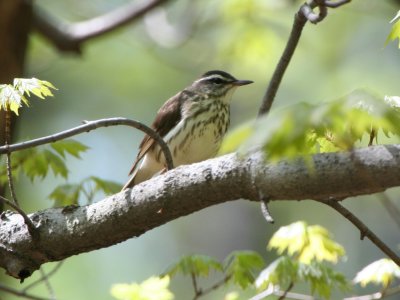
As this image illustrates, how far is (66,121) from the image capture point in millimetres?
11938

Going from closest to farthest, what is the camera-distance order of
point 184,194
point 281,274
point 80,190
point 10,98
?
point 184,194 → point 10,98 → point 281,274 → point 80,190

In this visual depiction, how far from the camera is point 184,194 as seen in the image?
9.93 ft

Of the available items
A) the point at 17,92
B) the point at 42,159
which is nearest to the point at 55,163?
the point at 42,159

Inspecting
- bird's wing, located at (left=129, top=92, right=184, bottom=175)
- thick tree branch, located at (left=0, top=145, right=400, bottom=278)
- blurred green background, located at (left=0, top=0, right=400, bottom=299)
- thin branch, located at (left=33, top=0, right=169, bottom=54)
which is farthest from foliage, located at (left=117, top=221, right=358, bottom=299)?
blurred green background, located at (left=0, top=0, right=400, bottom=299)

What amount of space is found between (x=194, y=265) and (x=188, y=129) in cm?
146

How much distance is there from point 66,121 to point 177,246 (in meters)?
2.80

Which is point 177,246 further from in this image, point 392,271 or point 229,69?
point 392,271

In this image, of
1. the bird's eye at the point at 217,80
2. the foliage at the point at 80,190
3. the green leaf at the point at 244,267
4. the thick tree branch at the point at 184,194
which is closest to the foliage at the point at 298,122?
the thick tree branch at the point at 184,194

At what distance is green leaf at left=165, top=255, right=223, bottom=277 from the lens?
12.9 ft

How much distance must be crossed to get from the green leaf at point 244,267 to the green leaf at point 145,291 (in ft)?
1.19

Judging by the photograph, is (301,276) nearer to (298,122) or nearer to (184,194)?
(184,194)

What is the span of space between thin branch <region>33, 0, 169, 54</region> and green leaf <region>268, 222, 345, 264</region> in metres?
2.79

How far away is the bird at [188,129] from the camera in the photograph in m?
5.24

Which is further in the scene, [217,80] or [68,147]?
[217,80]
